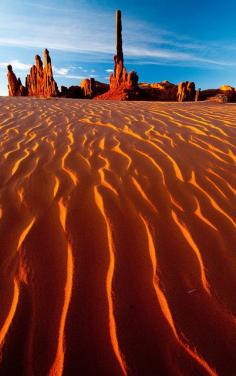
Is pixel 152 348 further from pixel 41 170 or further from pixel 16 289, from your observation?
pixel 41 170

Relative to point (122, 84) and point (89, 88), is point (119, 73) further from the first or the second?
point (89, 88)

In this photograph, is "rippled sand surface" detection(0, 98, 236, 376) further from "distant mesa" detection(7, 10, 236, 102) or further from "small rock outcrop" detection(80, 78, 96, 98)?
"small rock outcrop" detection(80, 78, 96, 98)

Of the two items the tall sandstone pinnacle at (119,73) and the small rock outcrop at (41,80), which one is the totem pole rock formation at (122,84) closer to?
the tall sandstone pinnacle at (119,73)

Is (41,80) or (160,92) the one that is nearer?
(160,92)

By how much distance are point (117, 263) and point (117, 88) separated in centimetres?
3292

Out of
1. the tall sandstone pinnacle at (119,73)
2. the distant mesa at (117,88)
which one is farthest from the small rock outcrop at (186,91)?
the tall sandstone pinnacle at (119,73)

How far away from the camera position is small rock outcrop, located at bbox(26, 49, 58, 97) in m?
40.8

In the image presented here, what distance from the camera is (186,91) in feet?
113

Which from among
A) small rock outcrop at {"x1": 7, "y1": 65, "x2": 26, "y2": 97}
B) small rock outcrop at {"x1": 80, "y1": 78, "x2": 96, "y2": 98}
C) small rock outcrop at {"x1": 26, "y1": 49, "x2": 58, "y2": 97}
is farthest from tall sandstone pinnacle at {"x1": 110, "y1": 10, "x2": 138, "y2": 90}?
small rock outcrop at {"x1": 7, "y1": 65, "x2": 26, "y2": 97}

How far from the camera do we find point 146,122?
5.81 m

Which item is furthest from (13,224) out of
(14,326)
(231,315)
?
(231,315)

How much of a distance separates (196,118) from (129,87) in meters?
27.3

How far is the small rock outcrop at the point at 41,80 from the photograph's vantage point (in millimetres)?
40844

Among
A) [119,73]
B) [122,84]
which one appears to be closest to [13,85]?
[119,73]
